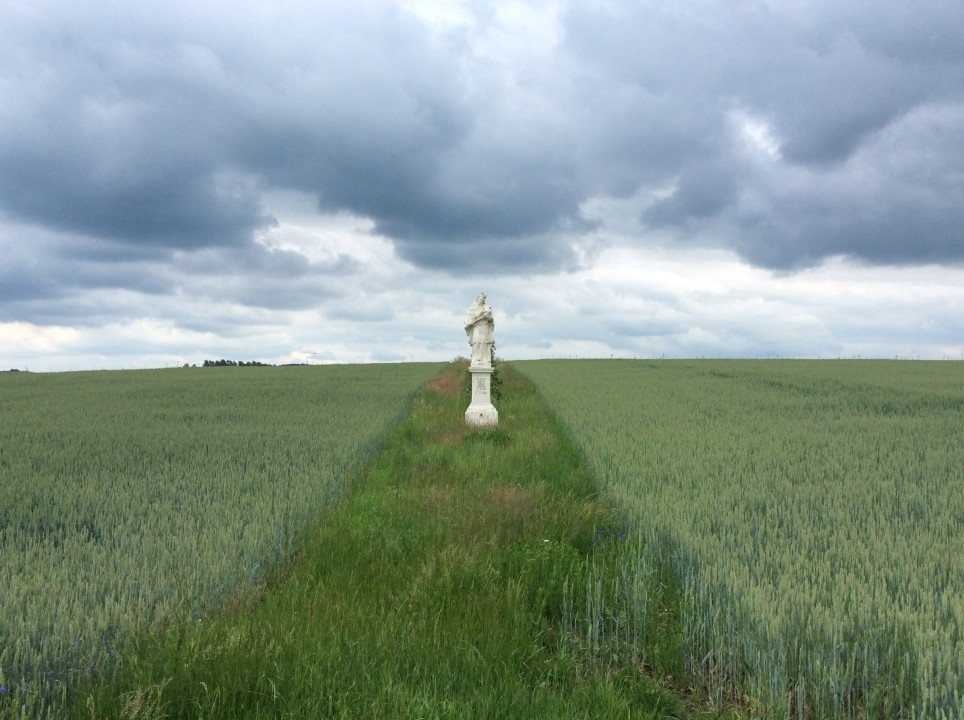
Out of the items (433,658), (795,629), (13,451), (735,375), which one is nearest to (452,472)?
(433,658)

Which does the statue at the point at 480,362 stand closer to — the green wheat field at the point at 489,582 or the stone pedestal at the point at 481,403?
the stone pedestal at the point at 481,403

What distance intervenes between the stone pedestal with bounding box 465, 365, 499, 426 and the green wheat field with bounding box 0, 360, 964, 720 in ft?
12.5

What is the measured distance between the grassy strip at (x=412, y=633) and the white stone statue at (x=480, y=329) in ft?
24.1

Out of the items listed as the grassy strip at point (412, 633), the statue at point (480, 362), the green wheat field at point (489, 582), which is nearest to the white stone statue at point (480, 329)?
the statue at point (480, 362)

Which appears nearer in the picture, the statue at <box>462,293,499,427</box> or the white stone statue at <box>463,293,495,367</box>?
the statue at <box>462,293,499,427</box>

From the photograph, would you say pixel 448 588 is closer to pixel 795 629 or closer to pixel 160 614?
pixel 160 614

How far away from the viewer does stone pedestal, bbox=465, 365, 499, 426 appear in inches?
581

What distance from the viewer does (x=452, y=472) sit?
393 inches

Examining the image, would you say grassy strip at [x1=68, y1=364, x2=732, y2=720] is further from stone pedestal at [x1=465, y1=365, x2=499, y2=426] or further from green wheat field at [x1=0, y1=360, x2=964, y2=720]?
stone pedestal at [x1=465, y1=365, x2=499, y2=426]

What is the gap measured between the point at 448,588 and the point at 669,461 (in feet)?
16.4

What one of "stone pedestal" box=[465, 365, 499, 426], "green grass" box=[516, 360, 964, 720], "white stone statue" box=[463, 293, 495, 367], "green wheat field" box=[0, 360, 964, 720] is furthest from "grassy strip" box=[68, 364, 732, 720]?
"white stone statue" box=[463, 293, 495, 367]

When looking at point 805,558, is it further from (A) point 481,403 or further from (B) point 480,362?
(B) point 480,362

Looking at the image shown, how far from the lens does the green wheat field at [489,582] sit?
3.68m

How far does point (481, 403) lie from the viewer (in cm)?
1503
